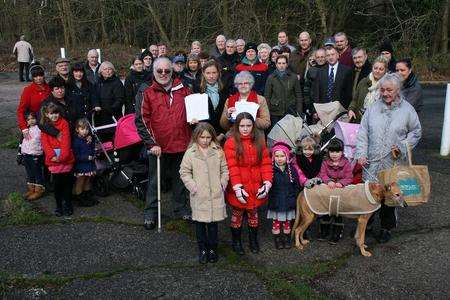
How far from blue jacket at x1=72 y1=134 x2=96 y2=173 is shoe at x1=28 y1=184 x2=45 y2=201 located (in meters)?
→ 0.76

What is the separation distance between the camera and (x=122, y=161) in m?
6.64

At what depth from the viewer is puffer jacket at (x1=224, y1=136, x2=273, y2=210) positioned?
15.9 ft

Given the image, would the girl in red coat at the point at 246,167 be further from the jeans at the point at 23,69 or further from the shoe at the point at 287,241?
the jeans at the point at 23,69

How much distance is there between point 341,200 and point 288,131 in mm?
1305

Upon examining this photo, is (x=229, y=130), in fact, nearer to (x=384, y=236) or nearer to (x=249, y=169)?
(x=249, y=169)

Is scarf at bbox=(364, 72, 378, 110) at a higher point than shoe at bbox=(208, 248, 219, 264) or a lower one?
higher

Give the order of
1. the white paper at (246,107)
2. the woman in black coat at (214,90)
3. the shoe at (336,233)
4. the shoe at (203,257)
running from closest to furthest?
the shoe at (203,257), the shoe at (336,233), the white paper at (246,107), the woman in black coat at (214,90)

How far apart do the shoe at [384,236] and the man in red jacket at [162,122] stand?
2356 millimetres

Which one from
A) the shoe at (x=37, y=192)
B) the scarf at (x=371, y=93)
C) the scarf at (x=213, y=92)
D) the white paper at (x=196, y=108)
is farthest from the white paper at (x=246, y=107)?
the shoe at (x=37, y=192)

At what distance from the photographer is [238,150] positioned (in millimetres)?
4852

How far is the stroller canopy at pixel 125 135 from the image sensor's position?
21.3ft

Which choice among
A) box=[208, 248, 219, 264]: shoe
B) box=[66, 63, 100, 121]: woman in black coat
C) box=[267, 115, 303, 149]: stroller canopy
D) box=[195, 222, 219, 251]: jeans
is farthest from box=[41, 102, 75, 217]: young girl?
box=[267, 115, 303, 149]: stroller canopy

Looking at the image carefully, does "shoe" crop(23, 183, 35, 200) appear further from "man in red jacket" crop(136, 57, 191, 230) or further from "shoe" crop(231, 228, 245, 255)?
→ "shoe" crop(231, 228, 245, 255)

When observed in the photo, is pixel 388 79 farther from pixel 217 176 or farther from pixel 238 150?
pixel 217 176
